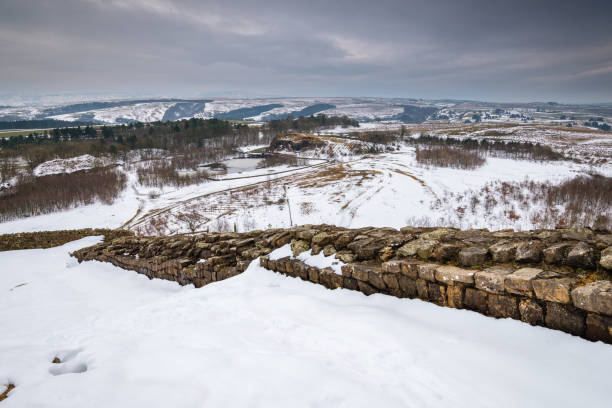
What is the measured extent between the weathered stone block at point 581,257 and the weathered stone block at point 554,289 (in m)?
0.71

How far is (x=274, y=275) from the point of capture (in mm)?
8492

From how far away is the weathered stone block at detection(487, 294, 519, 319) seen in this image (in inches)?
184

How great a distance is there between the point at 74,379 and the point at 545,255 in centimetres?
808

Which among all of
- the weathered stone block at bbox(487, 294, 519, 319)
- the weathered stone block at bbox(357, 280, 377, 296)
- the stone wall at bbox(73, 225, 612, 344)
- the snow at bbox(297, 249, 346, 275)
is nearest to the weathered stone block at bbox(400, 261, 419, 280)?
the stone wall at bbox(73, 225, 612, 344)

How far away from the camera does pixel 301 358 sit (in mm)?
4180

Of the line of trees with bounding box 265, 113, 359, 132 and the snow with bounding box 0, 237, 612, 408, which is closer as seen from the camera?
the snow with bounding box 0, 237, 612, 408

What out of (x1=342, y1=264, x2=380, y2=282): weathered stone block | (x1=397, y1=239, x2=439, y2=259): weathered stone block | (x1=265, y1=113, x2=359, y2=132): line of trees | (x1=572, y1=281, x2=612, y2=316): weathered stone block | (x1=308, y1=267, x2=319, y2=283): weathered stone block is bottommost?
(x1=308, y1=267, x2=319, y2=283): weathered stone block

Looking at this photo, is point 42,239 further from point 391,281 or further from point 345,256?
point 391,281

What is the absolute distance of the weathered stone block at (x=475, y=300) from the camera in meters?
5.02

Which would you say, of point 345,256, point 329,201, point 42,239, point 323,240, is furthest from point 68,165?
point 345,256

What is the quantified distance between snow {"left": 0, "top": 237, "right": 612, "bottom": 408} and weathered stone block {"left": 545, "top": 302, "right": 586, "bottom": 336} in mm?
166

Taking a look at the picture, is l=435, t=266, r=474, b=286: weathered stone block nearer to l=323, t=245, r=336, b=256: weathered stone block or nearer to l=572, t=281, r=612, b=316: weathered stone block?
l=572, t=281, r=612, b=316: weathered stone block

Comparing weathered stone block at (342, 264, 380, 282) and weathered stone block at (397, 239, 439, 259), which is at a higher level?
weathered stone block at (397, 239, 439, 259)

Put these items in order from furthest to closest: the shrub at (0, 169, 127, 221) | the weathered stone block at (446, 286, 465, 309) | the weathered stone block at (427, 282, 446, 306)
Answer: the shrub at (0, 169, 127, 221) → the weathered stone block at (427, 282, 446, 306) → the weathered stone block at (446, 286, 465, 309)
